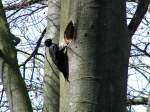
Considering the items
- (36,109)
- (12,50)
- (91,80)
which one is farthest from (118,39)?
(36,109)

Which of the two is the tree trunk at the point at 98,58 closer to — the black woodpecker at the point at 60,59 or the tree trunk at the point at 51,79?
the black woodpecker at the point at 60,59

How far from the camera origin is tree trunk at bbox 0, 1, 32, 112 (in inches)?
100

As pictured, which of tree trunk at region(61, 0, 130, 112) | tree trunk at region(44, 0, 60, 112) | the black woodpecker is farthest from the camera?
tree trunk at region(44, 0, 60, 112)

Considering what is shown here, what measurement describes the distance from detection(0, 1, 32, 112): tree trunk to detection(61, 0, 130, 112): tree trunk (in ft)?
3.85

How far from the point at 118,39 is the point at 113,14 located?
85 millimetres

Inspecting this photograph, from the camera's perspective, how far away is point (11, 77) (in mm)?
2650

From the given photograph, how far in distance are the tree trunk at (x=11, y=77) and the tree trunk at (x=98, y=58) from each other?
117 cm

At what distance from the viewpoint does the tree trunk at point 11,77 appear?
2549mm

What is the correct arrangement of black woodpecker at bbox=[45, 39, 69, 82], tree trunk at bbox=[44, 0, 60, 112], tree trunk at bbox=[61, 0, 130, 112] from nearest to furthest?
tree trunk at bbox=[61, 0, 130, 112], black woodpecker at bbox=[45, 39, 69, 82], tree trunk at bbox=[44, 0, 60, 112]

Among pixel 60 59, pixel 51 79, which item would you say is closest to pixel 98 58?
pixel 60 59

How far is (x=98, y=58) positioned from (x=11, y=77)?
1.39m

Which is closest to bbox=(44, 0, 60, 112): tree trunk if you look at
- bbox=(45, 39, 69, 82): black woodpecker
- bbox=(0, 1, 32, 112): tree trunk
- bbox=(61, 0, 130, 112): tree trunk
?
bbox=(0, 1, 32, 112): tree trunk

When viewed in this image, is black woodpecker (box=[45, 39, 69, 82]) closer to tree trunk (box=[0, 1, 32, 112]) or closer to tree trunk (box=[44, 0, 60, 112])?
tree trunk (box=[44, 0, 60, 112])

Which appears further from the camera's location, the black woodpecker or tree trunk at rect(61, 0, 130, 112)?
the black woodpecker
